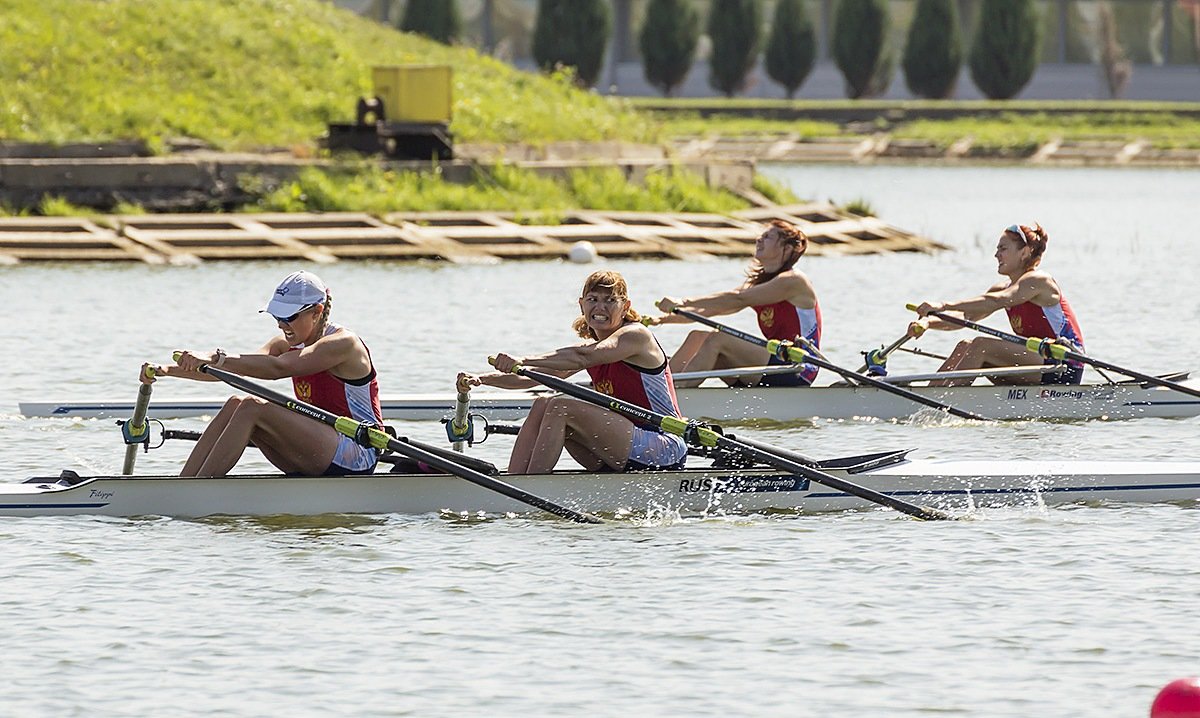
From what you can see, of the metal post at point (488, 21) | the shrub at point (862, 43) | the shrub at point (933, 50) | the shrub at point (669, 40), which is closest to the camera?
the shrub at point (933, 50)

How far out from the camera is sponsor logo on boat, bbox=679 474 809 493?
1359 cm

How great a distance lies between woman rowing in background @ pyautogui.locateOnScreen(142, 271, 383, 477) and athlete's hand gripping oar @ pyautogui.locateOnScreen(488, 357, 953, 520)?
841 mm

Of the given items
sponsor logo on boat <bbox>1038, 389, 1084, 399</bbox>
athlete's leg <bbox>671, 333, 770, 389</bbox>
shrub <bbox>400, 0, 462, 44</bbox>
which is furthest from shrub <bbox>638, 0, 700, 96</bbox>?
athlete's leg <bbox>671, 333, 770, 389</bbox>

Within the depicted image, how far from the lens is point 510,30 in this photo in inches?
3455

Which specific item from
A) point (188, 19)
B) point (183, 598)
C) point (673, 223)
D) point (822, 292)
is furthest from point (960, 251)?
point (183, 598)

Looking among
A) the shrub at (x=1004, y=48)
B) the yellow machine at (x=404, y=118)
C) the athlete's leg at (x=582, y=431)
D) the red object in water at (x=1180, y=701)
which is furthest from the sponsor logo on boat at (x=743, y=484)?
the shrub at (x=1004, y=48)

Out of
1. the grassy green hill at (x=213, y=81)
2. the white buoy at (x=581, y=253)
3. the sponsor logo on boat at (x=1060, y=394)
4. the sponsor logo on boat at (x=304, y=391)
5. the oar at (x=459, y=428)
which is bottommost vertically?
the white buoy at (x=581, y=253)

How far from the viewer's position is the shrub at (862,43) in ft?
253

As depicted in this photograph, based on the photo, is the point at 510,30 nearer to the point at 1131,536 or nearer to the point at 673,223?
the point at 673,223

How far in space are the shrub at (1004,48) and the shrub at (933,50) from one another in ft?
2.43

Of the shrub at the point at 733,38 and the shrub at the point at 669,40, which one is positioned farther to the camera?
the shrub at the point at 669,40

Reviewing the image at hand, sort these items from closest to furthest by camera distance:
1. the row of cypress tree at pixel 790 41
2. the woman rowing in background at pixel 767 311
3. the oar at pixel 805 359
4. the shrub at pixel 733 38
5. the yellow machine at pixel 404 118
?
the oar at pixel 805 359 → the woman rowing in background at pixel 767 311 → the yellow machine at pixel 404 118 → the row of cypress tree at pixel 790 41 → the shrub at pixel 733 38

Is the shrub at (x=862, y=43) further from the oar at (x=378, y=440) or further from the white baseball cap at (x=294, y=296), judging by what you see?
the white baseball cap at (x=294, y=296)

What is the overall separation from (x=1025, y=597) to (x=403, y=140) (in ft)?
89.9
